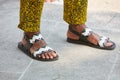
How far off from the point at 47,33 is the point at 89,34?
0.45 m

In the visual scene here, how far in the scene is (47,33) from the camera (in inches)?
120

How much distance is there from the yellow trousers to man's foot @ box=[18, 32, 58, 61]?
91 mm

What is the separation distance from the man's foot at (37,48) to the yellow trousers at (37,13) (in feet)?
0.30

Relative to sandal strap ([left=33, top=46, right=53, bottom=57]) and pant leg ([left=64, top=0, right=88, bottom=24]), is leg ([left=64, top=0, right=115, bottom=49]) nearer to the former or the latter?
A: pant leg ([left=64, top=0, right=88, bottom=24])

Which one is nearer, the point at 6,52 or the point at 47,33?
the point at 6,52

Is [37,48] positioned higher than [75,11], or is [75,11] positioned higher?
[75,11]

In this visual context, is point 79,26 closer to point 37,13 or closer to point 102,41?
point 102,41

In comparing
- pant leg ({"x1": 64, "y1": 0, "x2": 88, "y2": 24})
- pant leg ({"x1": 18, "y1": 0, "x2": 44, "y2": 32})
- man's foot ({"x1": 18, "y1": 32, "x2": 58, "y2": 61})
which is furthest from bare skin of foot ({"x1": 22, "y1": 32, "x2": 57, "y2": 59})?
pant leg ({"x1": 64, "y1": 0, "x2": 88, "y2": 24})

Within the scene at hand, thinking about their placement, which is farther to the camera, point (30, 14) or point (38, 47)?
point (38, 47)

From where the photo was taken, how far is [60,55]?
2627mm

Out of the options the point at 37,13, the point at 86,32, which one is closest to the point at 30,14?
the point at 37,13

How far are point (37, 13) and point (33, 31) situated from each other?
0.47 feet

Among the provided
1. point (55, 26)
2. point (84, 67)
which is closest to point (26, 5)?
point (84, 67)

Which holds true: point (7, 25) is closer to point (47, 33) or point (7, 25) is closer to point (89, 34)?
point (47, 33)
